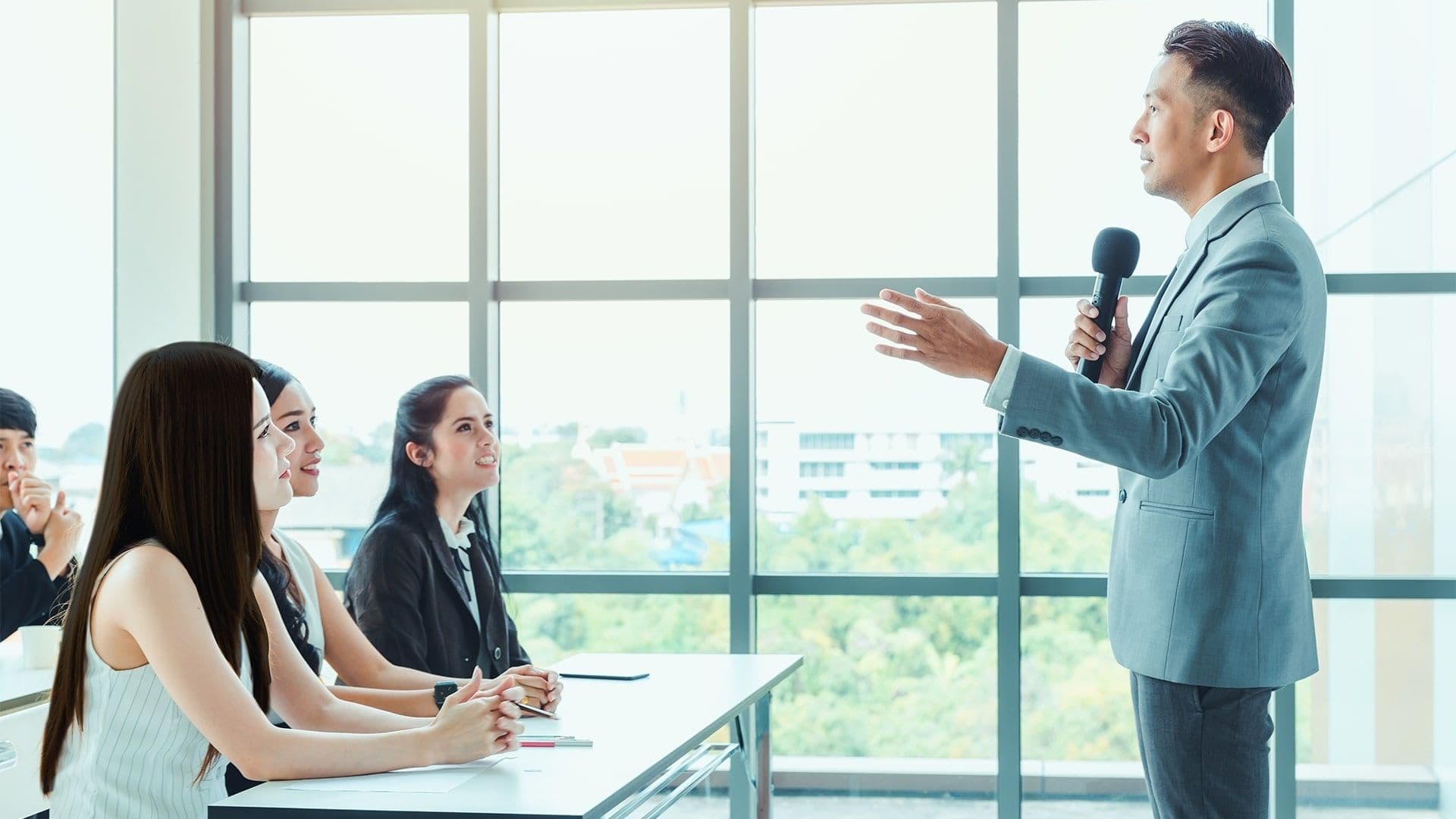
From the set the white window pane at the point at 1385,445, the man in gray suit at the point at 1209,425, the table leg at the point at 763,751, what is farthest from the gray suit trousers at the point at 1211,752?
the white window pane at the point at 1385,445

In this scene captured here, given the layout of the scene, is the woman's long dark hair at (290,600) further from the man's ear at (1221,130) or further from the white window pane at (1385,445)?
the white window pane at (1385,445)

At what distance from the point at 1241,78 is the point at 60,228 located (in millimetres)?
3049

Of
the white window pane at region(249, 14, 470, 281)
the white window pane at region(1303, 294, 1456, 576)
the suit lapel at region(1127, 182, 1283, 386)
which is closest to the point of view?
the suit lapel at region(1127, 182, 1283, 386)

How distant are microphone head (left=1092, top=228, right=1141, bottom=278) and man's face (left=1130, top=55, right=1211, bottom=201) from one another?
0.61 feet

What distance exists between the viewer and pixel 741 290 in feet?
12.9

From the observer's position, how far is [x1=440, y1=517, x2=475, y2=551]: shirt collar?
3.08 metres

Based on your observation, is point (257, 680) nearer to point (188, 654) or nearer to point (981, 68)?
point (188, 654)

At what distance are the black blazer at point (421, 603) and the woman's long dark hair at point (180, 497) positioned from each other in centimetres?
94

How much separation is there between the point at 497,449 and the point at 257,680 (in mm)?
1263

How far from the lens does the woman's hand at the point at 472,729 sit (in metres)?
1.88

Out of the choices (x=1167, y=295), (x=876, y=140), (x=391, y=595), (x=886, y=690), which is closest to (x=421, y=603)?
(x=391, y=595)

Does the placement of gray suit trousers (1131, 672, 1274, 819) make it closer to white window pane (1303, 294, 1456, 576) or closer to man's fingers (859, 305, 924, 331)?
man's fingers (859, 305, 924, 331)

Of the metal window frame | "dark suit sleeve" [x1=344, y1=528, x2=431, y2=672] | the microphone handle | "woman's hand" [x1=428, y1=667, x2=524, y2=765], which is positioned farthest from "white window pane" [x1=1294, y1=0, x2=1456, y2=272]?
"woman's hand" [x1=428, y1=667, x2=524, y2=765]

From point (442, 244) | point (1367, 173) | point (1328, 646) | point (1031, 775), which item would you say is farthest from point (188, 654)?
point (1367, 173)
